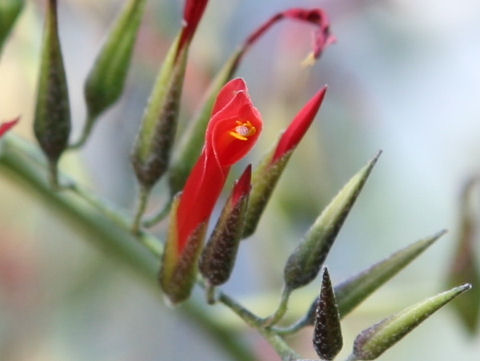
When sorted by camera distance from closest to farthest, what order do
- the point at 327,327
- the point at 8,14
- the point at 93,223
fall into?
1. the point at 327,327
2. the point at 8,14
3. the point at 93,223

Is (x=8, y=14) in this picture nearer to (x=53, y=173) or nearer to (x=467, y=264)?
(x=53, y=173)

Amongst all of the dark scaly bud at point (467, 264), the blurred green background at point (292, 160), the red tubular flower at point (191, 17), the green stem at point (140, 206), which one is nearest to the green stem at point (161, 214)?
the green stem at point (140, 206)

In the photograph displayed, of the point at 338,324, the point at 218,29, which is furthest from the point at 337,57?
the point at 338,324

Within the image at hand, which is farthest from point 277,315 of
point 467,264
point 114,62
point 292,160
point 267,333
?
point 292,160

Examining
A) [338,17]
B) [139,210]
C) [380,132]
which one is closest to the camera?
[139,210]

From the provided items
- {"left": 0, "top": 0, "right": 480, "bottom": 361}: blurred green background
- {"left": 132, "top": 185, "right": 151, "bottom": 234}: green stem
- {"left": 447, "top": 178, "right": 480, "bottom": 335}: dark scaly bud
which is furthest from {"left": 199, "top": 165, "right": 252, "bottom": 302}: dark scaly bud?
{"left": 0, "top": 0, "right": 480, "bottom": 361}: blurred green background

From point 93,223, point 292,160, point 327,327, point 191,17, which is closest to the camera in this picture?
point 327,327

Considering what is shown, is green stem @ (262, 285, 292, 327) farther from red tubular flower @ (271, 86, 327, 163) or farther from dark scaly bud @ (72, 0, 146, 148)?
dark scaly bud @ (72, 0, 146, 148)

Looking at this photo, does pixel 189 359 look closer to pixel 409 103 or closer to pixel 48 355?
pixel 48 355
